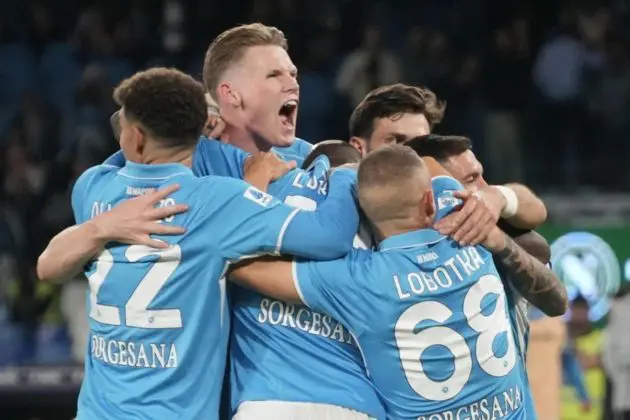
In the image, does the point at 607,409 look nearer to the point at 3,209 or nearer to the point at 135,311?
the point at 3,209

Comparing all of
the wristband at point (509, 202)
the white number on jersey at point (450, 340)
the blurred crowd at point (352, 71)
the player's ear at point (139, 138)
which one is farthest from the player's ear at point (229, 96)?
the blurred crowd at point (352, 71)

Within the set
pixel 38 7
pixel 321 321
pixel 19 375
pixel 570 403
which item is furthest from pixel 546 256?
pixel 38 7

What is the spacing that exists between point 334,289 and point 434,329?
11.6 inches

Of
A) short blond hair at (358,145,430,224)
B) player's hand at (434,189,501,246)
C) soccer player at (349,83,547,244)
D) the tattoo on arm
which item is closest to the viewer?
short blond hair at (358,145,430,224)

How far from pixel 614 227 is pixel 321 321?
21.7ft

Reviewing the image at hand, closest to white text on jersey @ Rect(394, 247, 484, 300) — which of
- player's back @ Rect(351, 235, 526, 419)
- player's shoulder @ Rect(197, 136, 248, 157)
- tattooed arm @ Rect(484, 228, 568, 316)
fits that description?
player's back @ Rect(351, 235, 526, 419)

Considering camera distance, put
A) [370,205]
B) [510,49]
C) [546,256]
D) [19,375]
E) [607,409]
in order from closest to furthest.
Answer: [370,205] → [546,256] → [19,375] → [607,409] → [510,49]

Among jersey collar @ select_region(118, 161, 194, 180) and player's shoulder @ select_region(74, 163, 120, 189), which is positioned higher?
jersey collar @ select_region(118, 161, 194, 180)

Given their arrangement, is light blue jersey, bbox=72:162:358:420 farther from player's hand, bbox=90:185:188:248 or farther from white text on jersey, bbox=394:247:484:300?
white text on jersey, bbox=394:247:484:300

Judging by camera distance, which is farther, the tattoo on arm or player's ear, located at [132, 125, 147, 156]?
the tattoo on arm

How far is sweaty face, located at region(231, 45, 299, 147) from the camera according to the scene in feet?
14.4

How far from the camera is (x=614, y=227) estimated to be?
1029 centimetres

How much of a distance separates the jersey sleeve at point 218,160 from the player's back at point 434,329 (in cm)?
53

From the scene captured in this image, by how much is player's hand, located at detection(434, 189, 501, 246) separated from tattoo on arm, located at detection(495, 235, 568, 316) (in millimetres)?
155
